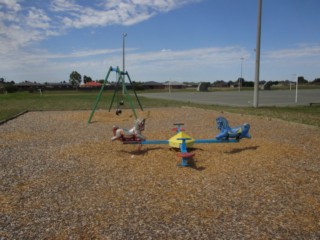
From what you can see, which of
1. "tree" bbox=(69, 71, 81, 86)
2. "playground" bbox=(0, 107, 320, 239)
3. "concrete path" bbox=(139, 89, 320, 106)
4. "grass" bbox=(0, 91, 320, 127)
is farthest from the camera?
"tree" bbox=(69, 71, 81, 86)


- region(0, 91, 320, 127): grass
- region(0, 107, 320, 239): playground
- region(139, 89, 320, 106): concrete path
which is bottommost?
region(0, 107, 320, 239): playground

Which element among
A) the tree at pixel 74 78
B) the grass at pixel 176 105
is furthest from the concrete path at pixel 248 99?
the tree at pixel 74 78

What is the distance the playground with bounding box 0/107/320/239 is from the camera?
11.6 ft

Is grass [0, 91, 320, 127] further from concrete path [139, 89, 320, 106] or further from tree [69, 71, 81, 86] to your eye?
tree [69, 71, 81, 86]

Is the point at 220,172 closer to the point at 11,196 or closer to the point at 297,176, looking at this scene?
the point at 297,176

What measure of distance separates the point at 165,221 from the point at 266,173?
2.46 m

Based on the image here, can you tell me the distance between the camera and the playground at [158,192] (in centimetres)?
353

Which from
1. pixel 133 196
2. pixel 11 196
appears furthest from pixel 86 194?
pixel 11 196

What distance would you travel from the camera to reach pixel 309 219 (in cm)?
374

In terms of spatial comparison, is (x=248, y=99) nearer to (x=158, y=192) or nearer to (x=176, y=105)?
(x=176, y=105)

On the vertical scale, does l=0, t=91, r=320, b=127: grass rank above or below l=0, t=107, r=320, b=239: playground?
above

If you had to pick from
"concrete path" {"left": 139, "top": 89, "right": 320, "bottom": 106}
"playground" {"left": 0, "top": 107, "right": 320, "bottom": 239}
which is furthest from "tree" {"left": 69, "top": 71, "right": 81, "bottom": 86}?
"playground" {"left": 0, "top": 107, "right": 320, "bottom": 239}

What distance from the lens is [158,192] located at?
464 centimetres

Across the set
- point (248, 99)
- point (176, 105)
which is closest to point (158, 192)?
point (176, 105)
